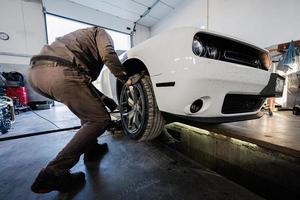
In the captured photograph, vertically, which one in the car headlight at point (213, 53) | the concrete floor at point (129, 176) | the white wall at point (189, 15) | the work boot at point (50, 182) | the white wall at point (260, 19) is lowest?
the concrete floor at point (129, 176)

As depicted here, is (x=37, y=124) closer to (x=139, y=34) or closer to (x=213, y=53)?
(x=213, y=53)

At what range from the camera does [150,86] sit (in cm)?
112

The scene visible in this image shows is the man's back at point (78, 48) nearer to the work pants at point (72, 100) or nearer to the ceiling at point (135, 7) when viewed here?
the work pants at point (72, 100)

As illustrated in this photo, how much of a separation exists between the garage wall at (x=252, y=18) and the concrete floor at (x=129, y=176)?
348 centimetres

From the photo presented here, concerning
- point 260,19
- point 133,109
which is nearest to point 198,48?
point 133,109

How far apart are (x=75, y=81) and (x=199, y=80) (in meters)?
0.75

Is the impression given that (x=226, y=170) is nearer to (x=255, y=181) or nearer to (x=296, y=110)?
(x=255, y=181)

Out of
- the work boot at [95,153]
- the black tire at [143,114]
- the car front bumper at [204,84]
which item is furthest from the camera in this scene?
the work boot at [95,153]

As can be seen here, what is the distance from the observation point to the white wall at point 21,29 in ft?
15.7

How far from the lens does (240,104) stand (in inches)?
42.4

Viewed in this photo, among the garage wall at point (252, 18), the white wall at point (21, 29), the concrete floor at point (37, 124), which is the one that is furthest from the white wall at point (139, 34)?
the concrete floor at point (37, 124)

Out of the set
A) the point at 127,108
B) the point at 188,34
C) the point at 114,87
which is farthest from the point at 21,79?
the point at 188,34

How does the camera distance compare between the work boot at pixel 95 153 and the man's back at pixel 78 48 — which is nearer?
the man's back at pixel 78 48

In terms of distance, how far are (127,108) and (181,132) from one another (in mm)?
966
